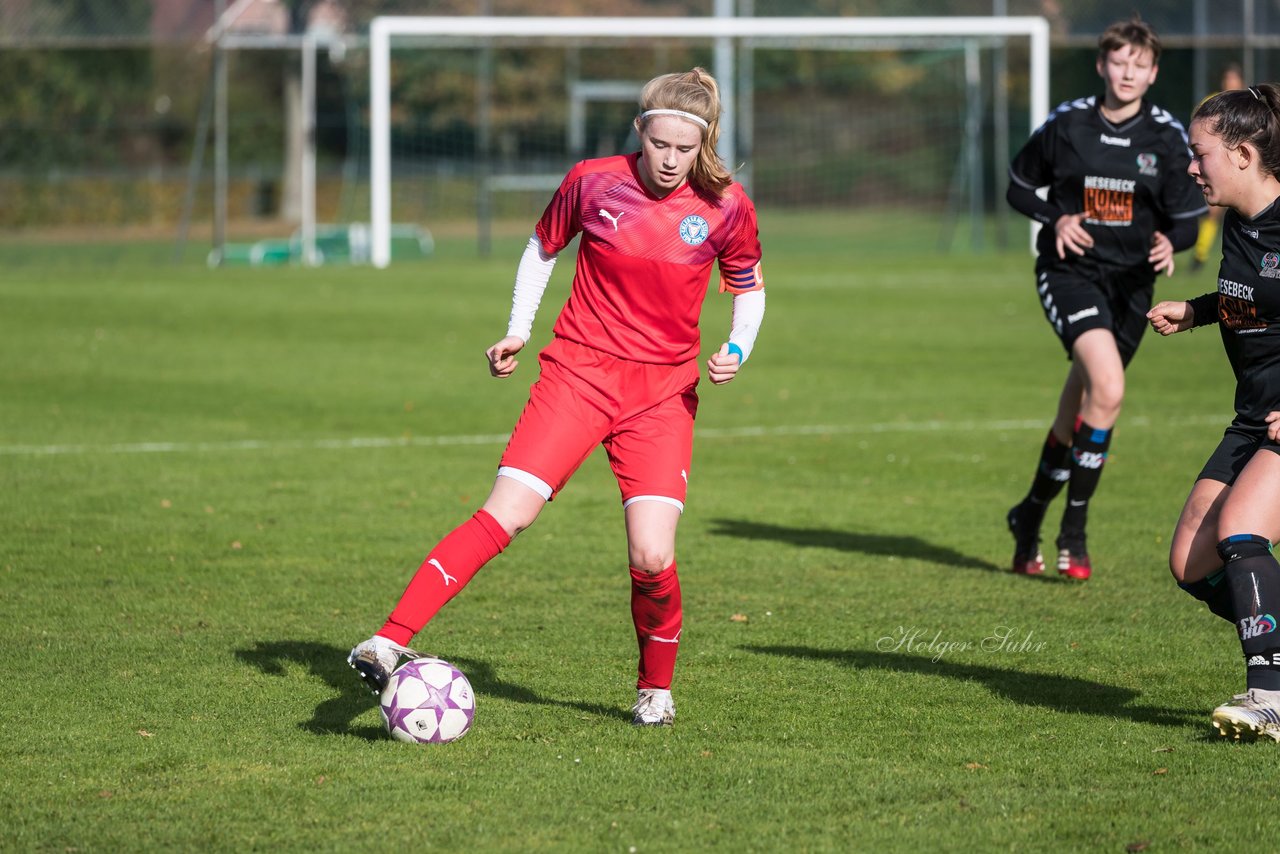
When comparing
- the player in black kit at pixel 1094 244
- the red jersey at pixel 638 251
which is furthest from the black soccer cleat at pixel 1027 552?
the red jersey at pixel 638 251

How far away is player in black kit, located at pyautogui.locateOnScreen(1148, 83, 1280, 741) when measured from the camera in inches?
194

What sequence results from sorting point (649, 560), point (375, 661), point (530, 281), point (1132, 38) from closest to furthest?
1. point (375, 661)
2. point (649, 560)
3. point (530, 281)
4. point (1132, 38)

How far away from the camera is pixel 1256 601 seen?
16.2ft

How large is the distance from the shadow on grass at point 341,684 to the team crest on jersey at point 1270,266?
2.32 metres

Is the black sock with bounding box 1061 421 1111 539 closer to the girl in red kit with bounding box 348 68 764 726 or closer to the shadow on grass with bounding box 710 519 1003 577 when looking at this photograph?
the shadow on grass with bounding box 710 519 1003 577

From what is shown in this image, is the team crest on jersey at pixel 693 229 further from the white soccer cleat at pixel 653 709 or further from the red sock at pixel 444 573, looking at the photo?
the white soccer cleat at pixel 653 709

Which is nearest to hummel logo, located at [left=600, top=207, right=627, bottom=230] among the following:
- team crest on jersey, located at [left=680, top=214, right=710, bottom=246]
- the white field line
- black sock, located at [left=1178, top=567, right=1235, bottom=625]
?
team crest on jersey, located at [left=680, top=214, right=710, bottom=246]

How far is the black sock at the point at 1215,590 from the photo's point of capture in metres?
5.17

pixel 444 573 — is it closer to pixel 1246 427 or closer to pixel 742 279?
pixel 742 279

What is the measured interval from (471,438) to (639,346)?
6638 mm

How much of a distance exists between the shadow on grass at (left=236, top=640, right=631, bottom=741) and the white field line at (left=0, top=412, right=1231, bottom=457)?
5.17 meters

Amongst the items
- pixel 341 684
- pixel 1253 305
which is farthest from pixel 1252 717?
pixel 341 684

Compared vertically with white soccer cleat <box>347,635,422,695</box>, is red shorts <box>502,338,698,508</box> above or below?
above

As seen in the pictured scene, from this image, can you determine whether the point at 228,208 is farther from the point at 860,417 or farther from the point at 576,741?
the point at 576,741
